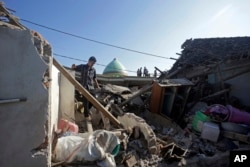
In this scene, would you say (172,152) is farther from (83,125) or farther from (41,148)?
(41,148)

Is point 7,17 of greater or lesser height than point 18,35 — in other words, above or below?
above

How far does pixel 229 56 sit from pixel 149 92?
3919 millimetres

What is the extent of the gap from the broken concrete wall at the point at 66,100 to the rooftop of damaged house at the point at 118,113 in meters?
0.02

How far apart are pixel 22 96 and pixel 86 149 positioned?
1.27 m

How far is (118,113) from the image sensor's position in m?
6.40

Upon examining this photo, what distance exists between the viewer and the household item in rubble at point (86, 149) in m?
3.60

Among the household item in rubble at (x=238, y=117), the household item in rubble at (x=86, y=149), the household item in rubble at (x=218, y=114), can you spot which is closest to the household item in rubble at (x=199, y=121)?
the household item in rubble at (x=218, y=114)

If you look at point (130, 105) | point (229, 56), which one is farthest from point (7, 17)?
point (229, 56)

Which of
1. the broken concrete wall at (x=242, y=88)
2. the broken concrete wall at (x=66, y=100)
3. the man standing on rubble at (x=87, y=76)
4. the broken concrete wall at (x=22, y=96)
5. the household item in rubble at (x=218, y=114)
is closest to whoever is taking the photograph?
the broken concrete wall at (x=22, y=96)

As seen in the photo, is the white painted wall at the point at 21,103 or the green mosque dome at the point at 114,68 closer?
the white painted wall at the point at 21,103

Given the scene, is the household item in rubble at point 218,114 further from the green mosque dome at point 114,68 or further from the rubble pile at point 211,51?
the green mosque dome at point 114,68

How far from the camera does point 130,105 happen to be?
8.02m

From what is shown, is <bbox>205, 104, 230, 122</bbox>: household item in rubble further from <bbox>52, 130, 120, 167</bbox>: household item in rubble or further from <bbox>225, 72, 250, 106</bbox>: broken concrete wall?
<bbox>52, 130, 120, 167</bbox>: household item in rubble

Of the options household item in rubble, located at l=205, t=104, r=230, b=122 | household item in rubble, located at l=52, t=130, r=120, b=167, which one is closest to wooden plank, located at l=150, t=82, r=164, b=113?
household item in rubble, located at l=205, t=104, r=230, b=122
